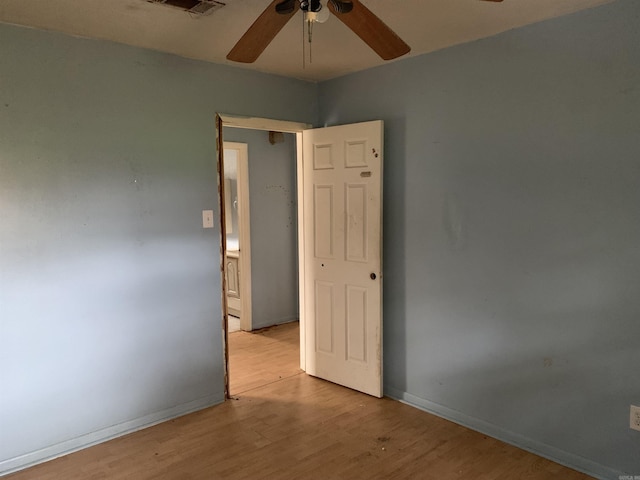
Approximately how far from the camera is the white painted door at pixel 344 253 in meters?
3.22

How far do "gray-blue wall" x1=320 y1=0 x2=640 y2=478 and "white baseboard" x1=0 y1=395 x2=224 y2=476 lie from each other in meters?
1.38

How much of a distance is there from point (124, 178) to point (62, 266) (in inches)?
23.9

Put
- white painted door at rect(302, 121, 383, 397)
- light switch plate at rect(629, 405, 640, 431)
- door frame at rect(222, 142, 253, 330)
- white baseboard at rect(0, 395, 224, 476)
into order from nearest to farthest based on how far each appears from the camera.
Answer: light switch plate at rect(629, 405, 640, 431) → white baseboard at rect(0, 395, 224, 476) → white painted door at rect(302, 121, 383, 397) → door frame at rect(222, 142, 253, 330)

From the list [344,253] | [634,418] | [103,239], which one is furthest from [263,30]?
[634,418]

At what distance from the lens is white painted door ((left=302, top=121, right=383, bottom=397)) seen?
3.22 meters

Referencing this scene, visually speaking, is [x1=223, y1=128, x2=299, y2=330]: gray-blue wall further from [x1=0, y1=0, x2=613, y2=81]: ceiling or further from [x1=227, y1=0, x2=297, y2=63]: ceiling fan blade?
[x1=227, y1=0, x2=297, y2=63]: ceiling fan blade

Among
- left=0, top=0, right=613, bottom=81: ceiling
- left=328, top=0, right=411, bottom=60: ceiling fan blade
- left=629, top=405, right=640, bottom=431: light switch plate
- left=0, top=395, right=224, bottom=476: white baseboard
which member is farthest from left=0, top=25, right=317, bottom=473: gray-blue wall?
left=629, top=405, right=640, bottom=431: light switch plate

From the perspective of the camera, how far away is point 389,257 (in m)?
3.28

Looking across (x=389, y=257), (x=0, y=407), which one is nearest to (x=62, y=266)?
(x=0, y=407)

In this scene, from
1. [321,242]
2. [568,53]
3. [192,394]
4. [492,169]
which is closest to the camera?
[568,53]

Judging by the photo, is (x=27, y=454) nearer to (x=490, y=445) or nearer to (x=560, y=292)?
(x=490, y=445)

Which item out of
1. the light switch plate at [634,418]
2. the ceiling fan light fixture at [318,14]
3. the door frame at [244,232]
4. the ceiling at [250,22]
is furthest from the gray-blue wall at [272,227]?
the light switch plate at [634,418]

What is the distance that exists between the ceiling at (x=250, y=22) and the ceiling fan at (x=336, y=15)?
46cm

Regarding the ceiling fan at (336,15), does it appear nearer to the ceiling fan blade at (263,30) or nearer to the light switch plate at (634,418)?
the ceiling fan blade at (263,30)
